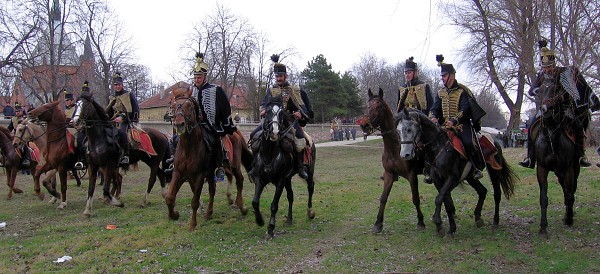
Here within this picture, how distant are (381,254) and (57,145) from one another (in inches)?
362

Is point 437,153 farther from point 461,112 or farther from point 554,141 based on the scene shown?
point 554,141

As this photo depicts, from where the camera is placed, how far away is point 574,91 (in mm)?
7984

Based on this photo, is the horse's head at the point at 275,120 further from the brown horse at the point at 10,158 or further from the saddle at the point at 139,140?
the brown horse at the point at 10,158

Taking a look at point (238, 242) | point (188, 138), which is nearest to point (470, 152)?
point (238, 242)

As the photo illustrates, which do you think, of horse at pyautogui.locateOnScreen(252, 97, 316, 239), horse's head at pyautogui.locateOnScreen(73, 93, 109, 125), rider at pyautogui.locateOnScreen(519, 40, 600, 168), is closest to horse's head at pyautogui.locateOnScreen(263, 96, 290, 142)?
horse at pyautogui.locateOnScreen(252, 97, 316, 239)

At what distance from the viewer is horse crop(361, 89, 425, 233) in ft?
29.9

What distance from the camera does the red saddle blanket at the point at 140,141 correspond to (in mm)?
13102

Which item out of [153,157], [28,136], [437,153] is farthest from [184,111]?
[28,136]

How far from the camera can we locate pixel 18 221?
456 inches

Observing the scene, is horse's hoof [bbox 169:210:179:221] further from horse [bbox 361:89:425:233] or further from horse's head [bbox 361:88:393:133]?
horse's head [bbox 361:88:393:133]

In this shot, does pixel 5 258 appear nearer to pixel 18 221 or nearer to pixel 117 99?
pixel 18 221

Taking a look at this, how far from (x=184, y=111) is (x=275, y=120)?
1650 millimetres

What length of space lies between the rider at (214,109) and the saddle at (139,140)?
11.6 ft

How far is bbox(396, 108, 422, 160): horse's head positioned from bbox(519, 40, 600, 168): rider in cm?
212
